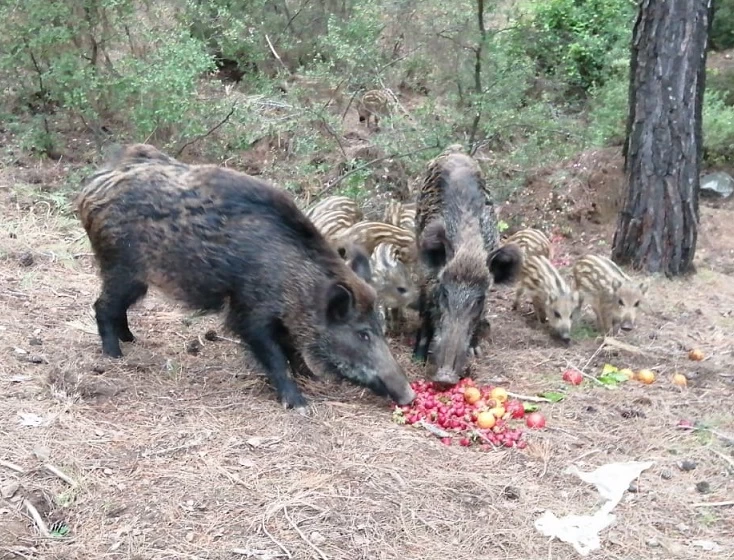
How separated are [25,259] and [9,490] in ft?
12.9

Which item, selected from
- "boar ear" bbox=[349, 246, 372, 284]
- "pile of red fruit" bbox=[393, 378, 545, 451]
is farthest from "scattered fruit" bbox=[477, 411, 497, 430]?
"boar ear" bbox=[349, 246, 372, 284]

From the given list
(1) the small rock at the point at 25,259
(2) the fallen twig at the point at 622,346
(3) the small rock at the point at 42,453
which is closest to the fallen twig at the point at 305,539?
(3) the small rock at the point at 42,453

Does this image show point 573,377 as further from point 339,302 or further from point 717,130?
point 717,130

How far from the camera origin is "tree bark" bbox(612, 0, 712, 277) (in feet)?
24.5

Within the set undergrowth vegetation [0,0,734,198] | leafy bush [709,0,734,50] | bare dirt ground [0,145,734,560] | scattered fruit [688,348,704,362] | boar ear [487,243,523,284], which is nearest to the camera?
bare dirt ground [0,145,734,560]

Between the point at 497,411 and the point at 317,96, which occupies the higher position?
the point at 317,96

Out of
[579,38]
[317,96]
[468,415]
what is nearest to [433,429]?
[468,415]

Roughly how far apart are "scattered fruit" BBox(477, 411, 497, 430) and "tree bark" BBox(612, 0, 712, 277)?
3525 mm

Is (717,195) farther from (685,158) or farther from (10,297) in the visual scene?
(10,297)

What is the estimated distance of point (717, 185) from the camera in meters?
9.79

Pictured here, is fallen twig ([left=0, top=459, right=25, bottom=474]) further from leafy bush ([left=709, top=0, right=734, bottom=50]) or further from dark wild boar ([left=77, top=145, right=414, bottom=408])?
leafy bush ([left=709, top=0, right=734, bottom=50])

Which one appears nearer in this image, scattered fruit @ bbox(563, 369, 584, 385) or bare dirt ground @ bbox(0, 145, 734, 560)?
bare dirt ground @ bbox(0, 145, 734, 560)

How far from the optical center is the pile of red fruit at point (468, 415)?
191 inches

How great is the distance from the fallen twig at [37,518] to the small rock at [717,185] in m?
8.14
